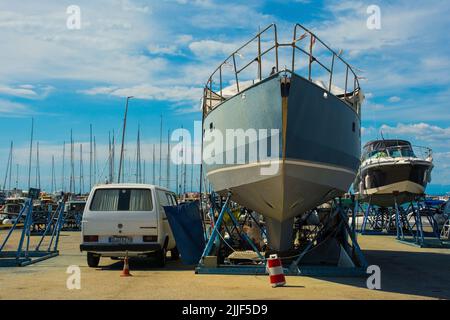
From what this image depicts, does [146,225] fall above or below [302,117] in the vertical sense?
below

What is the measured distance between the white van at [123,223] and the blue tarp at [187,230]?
11.7 inches

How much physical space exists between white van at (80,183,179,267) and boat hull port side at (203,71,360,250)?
5.95 feet

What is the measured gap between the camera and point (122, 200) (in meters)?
11.5

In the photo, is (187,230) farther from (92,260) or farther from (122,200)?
(92,260)

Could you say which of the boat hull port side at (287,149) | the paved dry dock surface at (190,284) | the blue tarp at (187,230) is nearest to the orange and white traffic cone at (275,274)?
the paved dry dock surface at (190,284)

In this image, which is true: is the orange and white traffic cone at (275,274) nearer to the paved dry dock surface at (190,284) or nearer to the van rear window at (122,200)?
the paved dry dock surface at (190,284)

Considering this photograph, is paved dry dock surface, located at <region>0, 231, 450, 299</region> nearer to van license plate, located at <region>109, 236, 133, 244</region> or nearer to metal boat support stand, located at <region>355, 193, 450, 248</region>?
van license plate, located at <region>109, 236, 133, 244</region>

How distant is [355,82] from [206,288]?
6871 mm

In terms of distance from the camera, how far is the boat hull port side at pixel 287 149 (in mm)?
9711

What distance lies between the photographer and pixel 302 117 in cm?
984

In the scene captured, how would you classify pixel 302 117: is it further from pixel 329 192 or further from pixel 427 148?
pixel 427 148

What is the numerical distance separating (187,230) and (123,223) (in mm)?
1792

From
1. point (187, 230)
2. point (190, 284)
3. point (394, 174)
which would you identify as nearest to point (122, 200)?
point (187, 230)

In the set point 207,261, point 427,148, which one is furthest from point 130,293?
point 427,148
